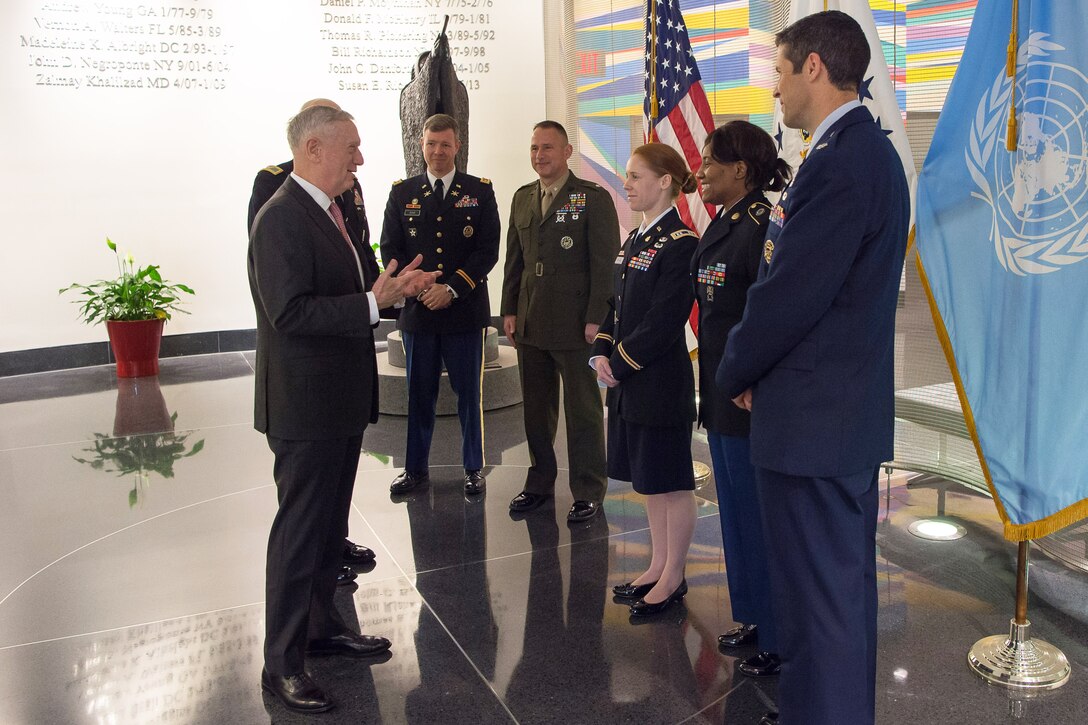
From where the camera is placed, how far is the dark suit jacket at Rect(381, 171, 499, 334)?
4.23 m

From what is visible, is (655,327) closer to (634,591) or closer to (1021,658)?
(634,591)

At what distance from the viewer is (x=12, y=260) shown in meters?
7.38

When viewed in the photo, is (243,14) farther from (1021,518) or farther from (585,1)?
(1021,518)

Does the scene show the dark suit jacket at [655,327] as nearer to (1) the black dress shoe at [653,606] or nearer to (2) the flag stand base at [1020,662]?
(1) the black dress shoe at [653,606]

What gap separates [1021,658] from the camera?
2.62 m

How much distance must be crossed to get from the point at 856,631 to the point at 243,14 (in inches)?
293

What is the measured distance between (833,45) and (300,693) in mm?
2023

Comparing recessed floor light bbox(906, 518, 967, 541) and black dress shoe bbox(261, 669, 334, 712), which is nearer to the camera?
black dress shoe bbox(261, 669, 334, 712)

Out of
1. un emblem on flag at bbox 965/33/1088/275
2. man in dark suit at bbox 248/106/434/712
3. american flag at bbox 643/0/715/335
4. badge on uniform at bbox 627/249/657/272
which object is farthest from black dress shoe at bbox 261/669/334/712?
american flag at bbox 643/0/715/335

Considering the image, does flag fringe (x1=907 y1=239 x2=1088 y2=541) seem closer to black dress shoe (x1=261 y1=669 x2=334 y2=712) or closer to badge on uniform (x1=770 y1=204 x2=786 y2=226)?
badge on uniform (x1=770 y1=204 x2=786 y2=226)

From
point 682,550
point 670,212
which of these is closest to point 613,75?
point 670,212

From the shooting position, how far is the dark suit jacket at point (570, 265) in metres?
3.94

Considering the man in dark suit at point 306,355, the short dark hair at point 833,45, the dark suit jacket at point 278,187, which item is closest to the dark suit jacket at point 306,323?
the man in dark suit at point 306,355

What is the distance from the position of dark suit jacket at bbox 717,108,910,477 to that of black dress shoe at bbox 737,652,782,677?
2.81 ft
